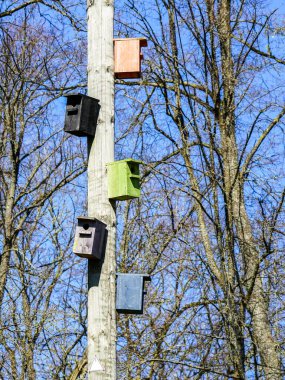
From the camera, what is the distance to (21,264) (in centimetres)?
1091

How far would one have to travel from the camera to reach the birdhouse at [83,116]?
5523 millimetres

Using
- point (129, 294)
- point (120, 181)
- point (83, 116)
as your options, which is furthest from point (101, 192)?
point (129, 294)

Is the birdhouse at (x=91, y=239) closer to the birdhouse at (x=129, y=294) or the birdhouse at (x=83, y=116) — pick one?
the birdhouse at (x=129, y=294)

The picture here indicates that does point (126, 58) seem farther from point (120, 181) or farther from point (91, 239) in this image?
point (91, 239)

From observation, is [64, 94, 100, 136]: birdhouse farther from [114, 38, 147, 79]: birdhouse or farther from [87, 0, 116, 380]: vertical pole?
[114, 38, 147, 79]: birdhouse

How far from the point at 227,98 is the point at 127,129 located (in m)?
2.62

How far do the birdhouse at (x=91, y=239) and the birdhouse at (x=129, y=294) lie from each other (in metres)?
0.24

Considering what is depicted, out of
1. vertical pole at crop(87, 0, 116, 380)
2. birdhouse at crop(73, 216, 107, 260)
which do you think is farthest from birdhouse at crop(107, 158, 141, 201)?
birdhouse at crop(73, 216, 107, 260)

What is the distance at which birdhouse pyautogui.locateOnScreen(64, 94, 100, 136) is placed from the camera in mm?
5523

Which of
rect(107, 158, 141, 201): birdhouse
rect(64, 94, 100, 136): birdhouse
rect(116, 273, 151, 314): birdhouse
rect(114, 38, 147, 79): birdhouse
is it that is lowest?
rect(116, 273, 151, 314): birdhouse

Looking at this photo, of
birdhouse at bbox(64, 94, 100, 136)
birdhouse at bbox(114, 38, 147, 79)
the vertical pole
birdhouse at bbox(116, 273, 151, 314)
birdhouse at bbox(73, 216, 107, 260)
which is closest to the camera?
the vertical pole

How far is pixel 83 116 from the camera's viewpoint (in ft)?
18.1

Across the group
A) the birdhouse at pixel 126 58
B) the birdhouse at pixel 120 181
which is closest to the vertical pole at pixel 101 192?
the birdhouse at pixel 120 181

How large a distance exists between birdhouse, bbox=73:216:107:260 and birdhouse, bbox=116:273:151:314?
0.24 m
